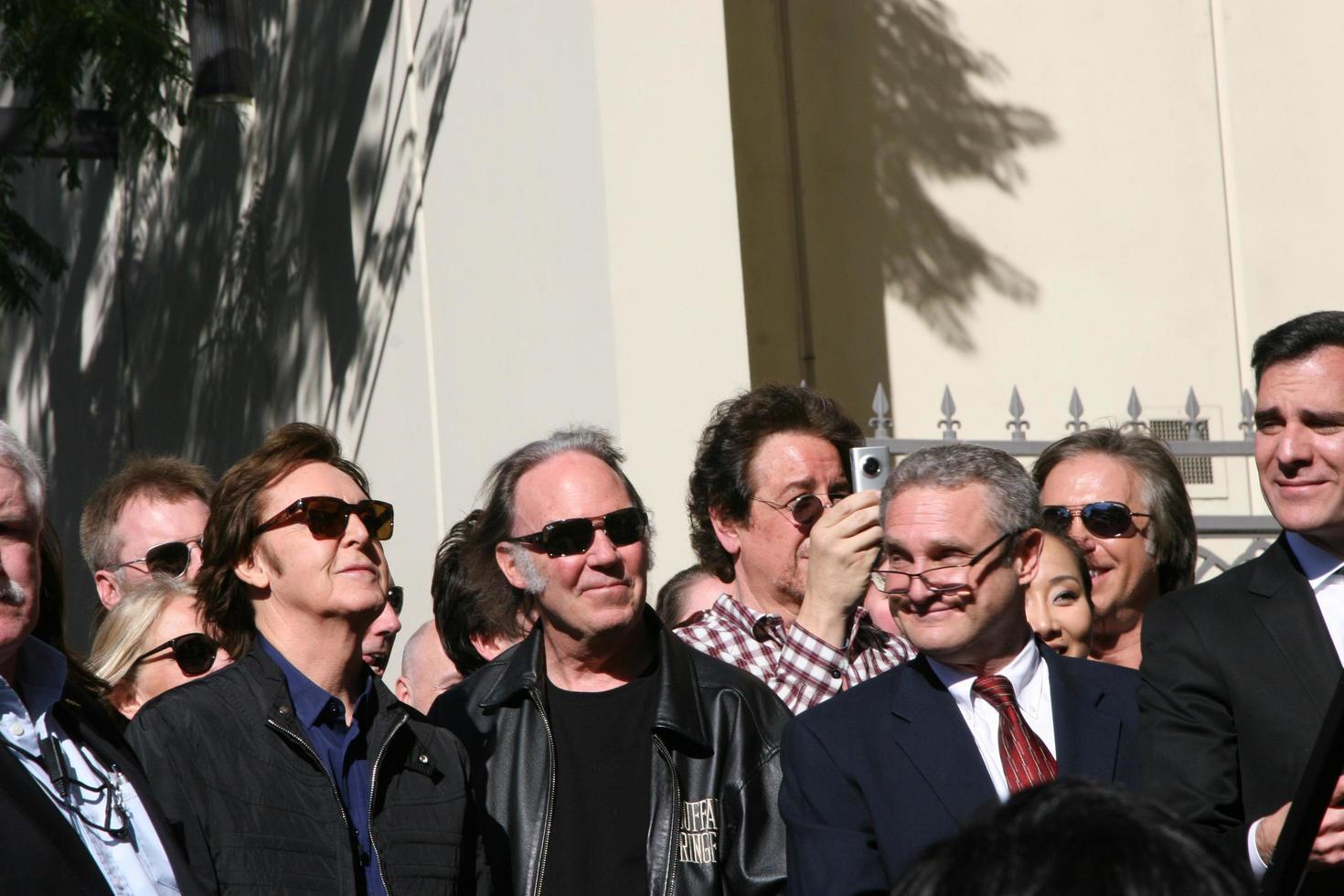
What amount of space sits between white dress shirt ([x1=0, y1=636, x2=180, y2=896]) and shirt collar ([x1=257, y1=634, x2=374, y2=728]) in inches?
19.7

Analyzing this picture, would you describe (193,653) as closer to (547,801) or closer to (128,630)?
(128,630)

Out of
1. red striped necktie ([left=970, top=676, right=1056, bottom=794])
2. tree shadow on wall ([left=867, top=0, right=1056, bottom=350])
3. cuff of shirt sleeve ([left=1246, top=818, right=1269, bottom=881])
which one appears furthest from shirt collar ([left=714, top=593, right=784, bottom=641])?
tree shadow on wall ([left=867, top=0, right=1056, bottom=350])

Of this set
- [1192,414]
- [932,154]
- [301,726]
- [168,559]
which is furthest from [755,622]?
[932,154]

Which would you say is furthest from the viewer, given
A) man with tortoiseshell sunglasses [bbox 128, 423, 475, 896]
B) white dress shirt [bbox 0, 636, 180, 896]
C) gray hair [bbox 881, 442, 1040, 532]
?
gray hair [bbox 881, 442, 1040, 532]

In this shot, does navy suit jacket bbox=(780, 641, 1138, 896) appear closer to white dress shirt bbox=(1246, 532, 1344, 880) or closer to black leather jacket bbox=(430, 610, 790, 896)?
→ black leather jacket bbox=(430, 610, 790, 896)

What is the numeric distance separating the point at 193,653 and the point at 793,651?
1.49m

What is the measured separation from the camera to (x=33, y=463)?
3334 mm

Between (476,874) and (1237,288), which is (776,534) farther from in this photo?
(1237,288)

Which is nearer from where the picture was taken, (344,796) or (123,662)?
(344,796)

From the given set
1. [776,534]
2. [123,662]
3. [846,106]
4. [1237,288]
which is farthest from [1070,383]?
[123,662]

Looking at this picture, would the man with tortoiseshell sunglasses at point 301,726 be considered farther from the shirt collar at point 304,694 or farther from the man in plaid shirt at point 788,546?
the man in plaid shirt at point 788,546

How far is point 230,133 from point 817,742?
9.11 meters

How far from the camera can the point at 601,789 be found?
3.91 meters

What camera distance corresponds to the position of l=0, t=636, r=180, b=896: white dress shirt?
3.08m
